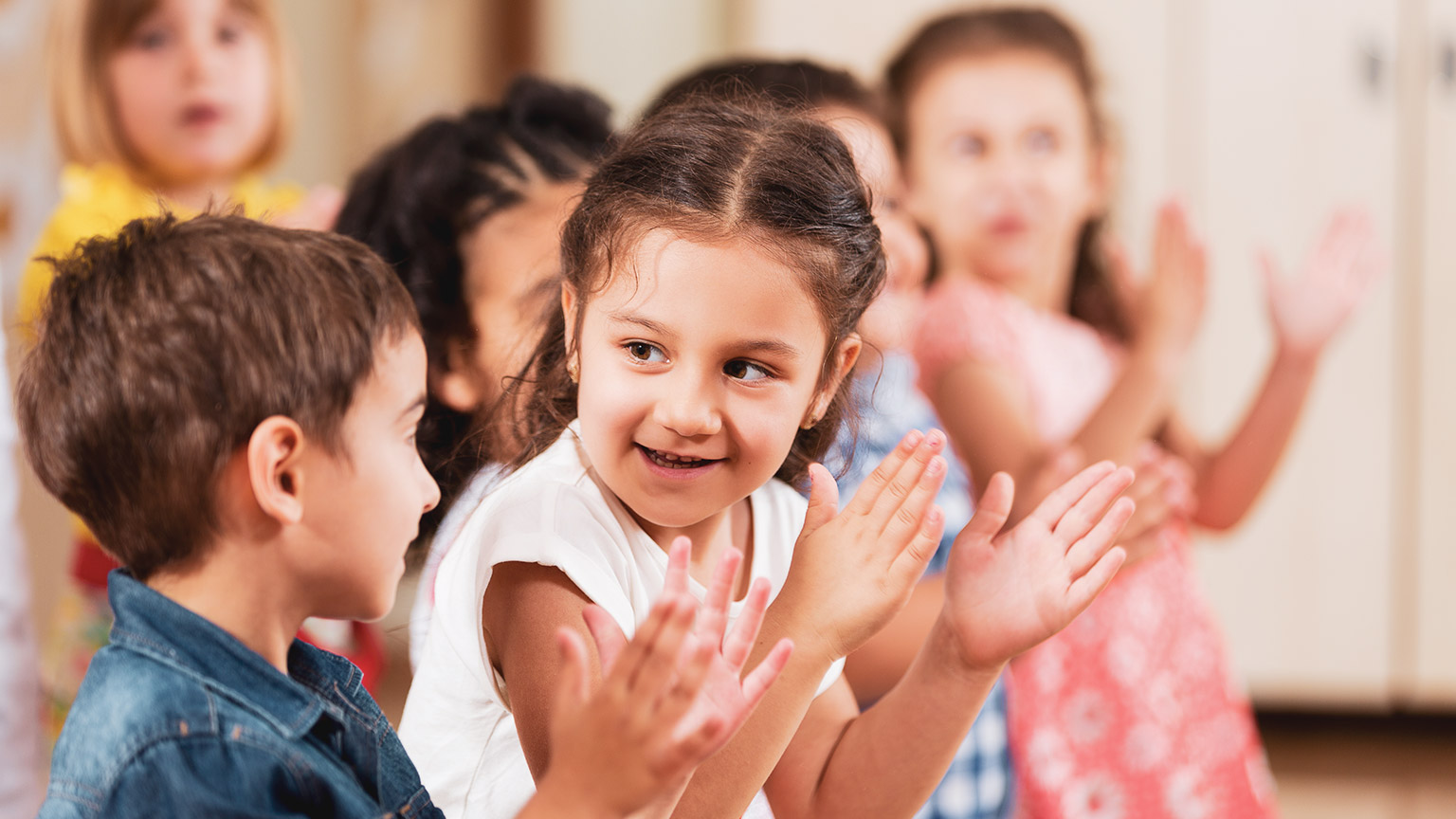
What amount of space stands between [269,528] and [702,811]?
0.20 meters

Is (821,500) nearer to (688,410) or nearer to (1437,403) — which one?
(688,410)

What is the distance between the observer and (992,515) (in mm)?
619

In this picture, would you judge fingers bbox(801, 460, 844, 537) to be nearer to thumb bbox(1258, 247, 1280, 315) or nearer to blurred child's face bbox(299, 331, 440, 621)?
blurred child's face bbox(299, 331, 440, 621)

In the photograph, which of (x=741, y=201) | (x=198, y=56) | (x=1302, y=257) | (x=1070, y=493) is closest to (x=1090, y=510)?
(x=1070, y=493)

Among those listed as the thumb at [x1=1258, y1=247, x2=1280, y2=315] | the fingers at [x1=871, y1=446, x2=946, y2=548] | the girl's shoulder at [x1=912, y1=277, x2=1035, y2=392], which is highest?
the fingers at [x1=871, y1=446, x2=946, y2=548]

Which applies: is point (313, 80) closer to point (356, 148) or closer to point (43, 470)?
point (356, 148)

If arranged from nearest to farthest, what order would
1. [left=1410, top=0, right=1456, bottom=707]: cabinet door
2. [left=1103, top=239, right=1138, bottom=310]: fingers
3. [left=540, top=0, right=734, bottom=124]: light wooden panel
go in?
[left=1103, top=239, right=1138, bottom=310]: fingers < [left=1410, top=0, right=1456, bottom=707]: cabinet door < [left=540, top=0, right=734, bottom=124]: light wooden panel

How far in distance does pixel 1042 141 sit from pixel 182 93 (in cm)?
84

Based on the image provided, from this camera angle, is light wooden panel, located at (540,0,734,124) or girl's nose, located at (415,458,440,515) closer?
girl's nose, located at (415,458,440,515)

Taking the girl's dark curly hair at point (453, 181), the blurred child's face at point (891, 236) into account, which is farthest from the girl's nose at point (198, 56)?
the blurred child's face at point (891, 236)

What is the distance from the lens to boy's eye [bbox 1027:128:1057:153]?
4.22 feet

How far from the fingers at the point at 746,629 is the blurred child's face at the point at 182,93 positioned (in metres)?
1.03

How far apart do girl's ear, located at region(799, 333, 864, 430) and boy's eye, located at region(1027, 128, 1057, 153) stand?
747 millimetres

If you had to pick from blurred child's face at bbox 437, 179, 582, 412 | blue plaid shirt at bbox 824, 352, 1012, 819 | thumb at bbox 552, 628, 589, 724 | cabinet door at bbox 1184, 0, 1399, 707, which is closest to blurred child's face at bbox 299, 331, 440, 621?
thumb at bbox 552, 628, 589, 724
